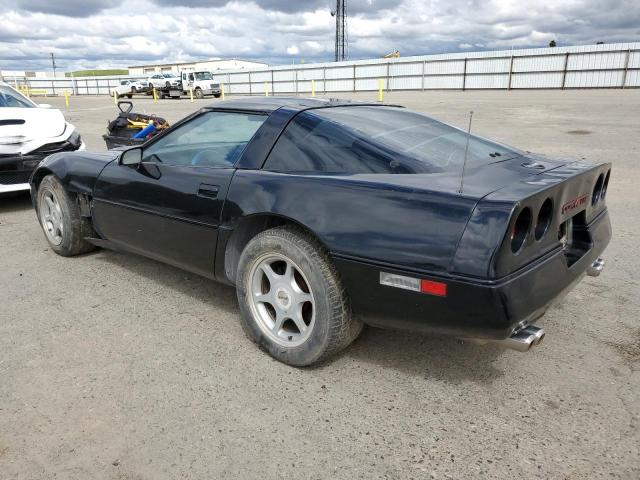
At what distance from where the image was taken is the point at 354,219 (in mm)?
2477

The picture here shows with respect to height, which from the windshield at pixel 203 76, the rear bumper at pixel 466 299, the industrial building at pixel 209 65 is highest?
the industrial building at pixel 209 65

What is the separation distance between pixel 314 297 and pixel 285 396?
502 mm

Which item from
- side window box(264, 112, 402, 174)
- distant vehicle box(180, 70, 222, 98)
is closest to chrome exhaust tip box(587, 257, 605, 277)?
side window box(264, 112, 402, 174)

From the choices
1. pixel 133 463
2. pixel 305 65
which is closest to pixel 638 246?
pixel 133 463

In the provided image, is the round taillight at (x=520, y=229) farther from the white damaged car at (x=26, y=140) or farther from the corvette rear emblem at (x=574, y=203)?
the white damaged car at (x=26, y=140)

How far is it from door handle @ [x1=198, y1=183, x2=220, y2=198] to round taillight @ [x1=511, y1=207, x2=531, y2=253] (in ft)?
5.46

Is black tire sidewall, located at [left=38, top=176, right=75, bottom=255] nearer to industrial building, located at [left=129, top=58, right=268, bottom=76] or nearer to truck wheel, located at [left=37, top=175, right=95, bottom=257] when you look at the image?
truck wheel, located at [left=37, top=175, right=95, bottom=257]

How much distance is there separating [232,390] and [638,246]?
3.90 metres

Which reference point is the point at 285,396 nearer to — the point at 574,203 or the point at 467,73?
the point at 574,203

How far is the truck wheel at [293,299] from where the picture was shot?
2.60 meters

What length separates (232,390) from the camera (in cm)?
265

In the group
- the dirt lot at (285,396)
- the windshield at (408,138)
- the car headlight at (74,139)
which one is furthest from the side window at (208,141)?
the car headlight at (74,139)

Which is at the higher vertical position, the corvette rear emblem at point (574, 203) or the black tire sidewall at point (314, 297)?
the corvette rear emblem at point (574, 203)

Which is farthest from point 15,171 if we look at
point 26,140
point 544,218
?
point 544,218
